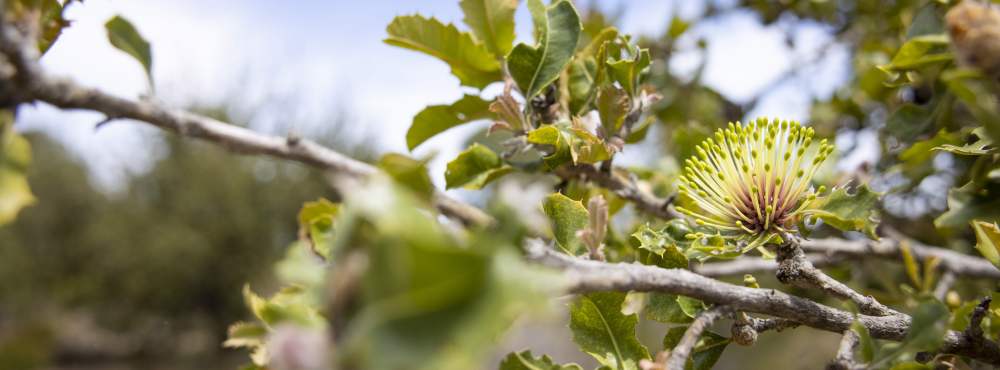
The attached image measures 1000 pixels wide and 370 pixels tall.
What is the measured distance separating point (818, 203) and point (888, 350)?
0.23 meters

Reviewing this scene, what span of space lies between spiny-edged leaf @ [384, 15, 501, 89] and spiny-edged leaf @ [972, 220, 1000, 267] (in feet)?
2.35

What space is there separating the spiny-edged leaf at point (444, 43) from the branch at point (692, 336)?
1.85 feet

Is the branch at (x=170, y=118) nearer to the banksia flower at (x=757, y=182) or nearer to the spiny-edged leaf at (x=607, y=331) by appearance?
A: the spiny-edged leaf at (x=607, y=331)

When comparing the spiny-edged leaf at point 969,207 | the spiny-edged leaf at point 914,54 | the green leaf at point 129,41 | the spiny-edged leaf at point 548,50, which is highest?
the green leaf at point 129,41

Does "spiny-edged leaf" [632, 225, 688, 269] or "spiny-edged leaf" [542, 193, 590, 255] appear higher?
"spiny-edged leaf" [542, 193, 590, 255]

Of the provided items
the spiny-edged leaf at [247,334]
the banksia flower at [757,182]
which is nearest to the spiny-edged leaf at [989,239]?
the banksia flower at [757,182]

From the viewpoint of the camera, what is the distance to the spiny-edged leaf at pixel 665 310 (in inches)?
31.1

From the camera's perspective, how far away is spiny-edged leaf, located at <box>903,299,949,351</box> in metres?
0.65

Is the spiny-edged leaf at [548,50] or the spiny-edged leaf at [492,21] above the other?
the spiny-edged leaf at [492,21]

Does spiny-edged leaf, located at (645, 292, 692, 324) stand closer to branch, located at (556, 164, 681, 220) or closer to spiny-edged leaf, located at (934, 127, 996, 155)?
branch, located at (556, 164, 681, 220)

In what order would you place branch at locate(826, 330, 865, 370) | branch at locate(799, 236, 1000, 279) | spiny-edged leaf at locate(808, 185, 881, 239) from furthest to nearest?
branch at locate(799, 236, 1000, 279) → spiny-edged leaf at locate(808, 185, 881, 239) → branch at locate(826, 330, 865, 370)

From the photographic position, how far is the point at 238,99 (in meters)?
15.9

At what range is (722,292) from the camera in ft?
2.14

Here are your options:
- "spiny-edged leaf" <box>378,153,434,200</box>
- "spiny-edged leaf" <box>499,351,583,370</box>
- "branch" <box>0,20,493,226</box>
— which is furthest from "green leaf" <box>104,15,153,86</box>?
"spiny-edged leaf" <box>499,351,583,370</box>
